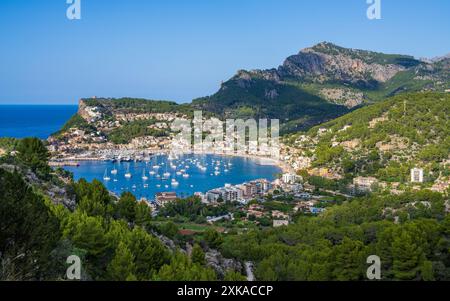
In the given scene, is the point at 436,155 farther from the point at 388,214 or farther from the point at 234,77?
the point at 234,77

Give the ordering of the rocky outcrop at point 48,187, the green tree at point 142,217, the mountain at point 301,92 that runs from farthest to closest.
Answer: the mountain at point 301,92 → the green tree at point 142,217 → the rocky outcrop at point 48,187

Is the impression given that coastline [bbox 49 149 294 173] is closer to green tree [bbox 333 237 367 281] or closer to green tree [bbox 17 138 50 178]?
green tree [bbox 17 138 50 178]

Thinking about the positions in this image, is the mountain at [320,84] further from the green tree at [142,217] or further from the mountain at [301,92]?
the green tree at [142,217]

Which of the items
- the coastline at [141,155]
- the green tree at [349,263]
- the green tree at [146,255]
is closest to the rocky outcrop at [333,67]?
the coastline at [141,155]

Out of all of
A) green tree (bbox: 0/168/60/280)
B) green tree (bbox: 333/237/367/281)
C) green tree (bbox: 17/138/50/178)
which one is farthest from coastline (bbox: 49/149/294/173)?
green tree (bbox: 0/168/60/280)
